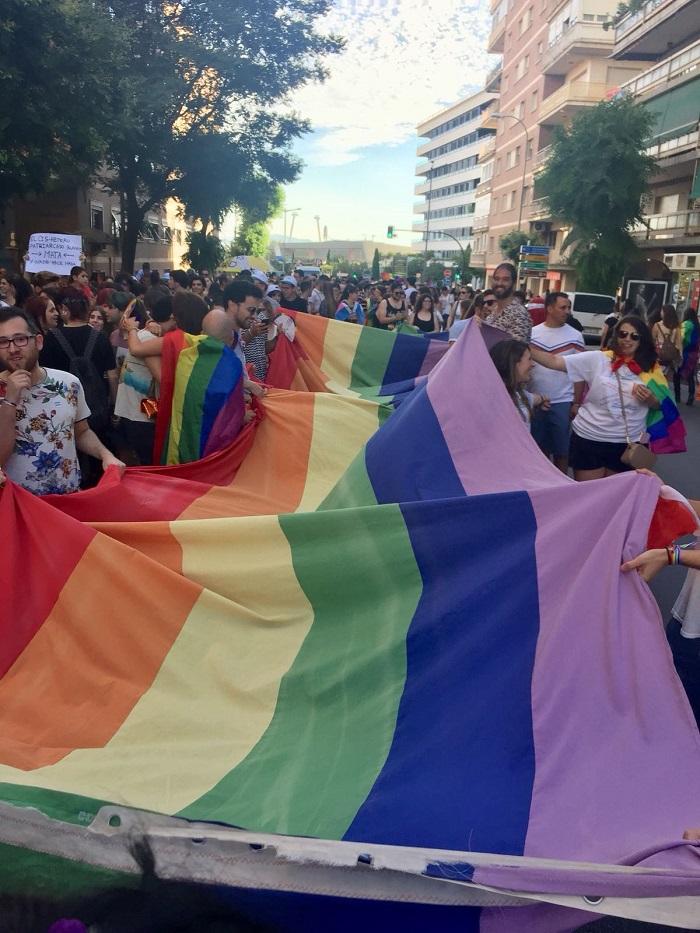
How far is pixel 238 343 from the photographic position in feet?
24.3

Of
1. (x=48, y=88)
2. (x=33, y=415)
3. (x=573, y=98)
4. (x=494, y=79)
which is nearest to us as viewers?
(x=33, y=415)

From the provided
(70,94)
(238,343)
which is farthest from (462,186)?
(238,343)

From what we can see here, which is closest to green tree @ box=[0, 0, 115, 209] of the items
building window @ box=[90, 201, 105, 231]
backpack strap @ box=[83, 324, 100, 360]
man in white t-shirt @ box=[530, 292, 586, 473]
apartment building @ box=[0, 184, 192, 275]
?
apartment building @ box=[0, 184, 192, 275]

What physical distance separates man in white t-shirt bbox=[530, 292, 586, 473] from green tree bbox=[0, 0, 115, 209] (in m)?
11.7

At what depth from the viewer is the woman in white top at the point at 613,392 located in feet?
19.9

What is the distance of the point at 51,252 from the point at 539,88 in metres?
47.3

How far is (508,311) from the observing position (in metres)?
7.18

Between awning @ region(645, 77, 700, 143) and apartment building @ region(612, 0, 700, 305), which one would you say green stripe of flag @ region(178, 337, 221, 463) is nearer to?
apartment building @ region(612, 0, 700, 305)

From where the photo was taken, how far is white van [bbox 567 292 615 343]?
25125mm

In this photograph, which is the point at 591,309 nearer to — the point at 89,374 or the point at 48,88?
the point at 48,88

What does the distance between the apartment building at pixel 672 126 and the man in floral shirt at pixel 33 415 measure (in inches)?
974

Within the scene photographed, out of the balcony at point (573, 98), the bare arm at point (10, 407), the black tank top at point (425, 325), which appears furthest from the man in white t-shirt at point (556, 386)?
the balcony at point (573, 98)

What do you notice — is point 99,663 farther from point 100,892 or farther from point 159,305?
point 159,305

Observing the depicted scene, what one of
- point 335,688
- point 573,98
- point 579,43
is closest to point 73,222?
point 573,98
